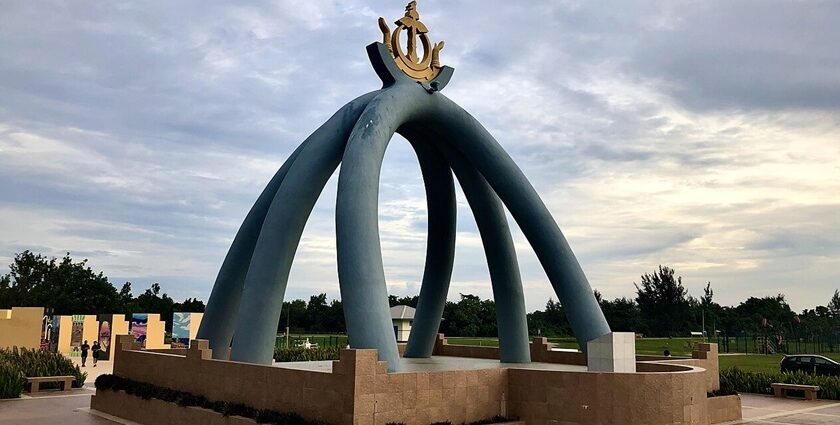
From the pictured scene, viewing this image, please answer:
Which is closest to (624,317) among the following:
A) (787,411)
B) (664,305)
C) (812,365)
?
(664,305)

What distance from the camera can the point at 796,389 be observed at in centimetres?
2439

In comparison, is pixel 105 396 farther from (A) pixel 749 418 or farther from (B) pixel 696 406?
(A) pixel 749 418

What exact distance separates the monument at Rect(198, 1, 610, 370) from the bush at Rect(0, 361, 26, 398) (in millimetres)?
7156

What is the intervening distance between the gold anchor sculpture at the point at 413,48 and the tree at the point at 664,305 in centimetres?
6336

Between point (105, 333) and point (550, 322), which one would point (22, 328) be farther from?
point (550, 322)

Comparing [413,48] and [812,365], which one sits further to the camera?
[812,365]

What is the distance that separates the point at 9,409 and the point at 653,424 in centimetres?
1724

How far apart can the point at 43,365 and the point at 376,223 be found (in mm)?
15887

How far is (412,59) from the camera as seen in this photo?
1939cm

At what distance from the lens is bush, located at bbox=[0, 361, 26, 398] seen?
21.0m

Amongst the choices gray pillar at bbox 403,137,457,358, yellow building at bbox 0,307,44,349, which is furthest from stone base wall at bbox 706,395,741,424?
yellow building at bbox 0,307,44,349

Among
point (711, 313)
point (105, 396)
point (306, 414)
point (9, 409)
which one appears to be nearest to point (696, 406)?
point (306, 414)

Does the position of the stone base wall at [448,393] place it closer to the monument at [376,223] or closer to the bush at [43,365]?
the monument at [376,223]

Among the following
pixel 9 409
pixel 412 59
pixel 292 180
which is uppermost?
pixel 412 59
